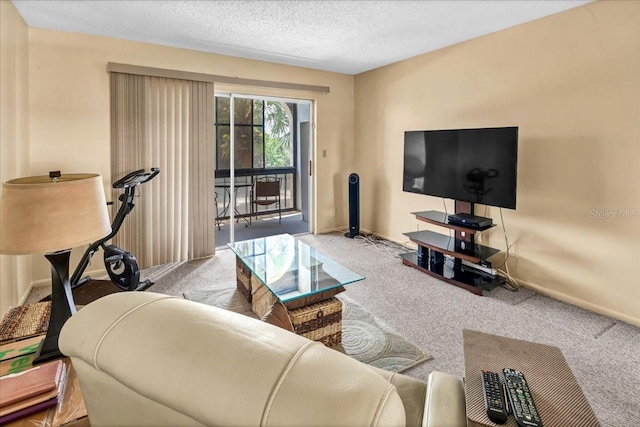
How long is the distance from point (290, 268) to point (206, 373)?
2168 mm

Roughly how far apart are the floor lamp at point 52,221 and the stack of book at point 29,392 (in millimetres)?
202

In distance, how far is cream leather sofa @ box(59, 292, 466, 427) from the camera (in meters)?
0.49

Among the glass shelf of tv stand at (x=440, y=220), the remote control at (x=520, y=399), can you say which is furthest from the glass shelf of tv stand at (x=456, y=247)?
the remote control at (x=520, y=399)

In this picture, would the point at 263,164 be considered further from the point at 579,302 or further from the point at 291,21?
the point at 579,302

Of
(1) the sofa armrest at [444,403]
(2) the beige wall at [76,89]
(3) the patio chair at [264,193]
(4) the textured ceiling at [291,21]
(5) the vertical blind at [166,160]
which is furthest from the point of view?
(3) the patio chair at [264,193]

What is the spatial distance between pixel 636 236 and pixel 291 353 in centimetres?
319

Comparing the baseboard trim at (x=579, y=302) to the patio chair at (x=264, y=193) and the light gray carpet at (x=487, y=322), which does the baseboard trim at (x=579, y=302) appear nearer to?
the light gray carpet at (x=487, y=322)

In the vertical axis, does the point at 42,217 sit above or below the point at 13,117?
below

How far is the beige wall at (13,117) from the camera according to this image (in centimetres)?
250

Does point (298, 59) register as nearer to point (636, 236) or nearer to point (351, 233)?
point (351, 233)

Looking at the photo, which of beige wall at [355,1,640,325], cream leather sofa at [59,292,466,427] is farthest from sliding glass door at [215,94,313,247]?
cream leather sofa at [59,292,466,427]

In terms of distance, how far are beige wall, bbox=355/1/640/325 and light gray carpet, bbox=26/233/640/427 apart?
0.21 meters

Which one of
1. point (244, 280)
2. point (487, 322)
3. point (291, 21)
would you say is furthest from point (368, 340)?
point (291, 21)

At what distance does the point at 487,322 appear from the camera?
2.67m
